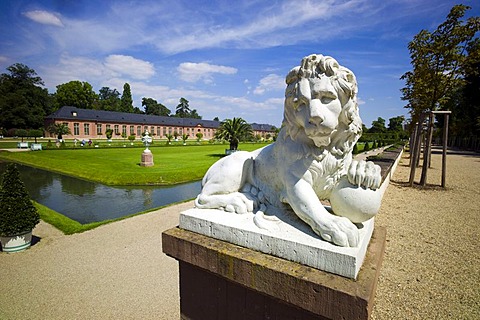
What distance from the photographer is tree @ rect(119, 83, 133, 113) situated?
72.6 m

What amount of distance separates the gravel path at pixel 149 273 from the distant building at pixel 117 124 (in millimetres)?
44086

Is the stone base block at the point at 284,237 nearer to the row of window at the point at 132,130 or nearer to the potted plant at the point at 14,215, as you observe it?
the potted plant at the point at 14,215

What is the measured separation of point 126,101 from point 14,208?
2969 inches

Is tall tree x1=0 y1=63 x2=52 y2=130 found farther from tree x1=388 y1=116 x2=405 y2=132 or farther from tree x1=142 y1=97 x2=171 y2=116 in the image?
tree x1=388 y1=116 x2=405 y2=132

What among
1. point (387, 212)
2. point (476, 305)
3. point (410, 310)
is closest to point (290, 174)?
point (410, 310)

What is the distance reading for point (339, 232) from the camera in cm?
182

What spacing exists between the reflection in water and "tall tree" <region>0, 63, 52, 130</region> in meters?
45.6

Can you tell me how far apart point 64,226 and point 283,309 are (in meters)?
7.00

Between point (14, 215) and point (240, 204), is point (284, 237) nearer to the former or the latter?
point (240, 204)

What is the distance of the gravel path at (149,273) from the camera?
11.6 feet

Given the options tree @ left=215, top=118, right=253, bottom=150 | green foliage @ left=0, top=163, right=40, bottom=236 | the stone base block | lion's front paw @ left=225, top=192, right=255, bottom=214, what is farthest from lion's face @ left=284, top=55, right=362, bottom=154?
tree @ left=215, top=118, right=253, bottom=150

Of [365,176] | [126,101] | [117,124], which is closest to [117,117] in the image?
[117,124]

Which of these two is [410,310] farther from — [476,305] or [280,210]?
[280,210]

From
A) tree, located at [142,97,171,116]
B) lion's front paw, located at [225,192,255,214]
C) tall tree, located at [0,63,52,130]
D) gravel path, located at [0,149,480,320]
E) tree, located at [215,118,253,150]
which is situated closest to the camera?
lion's front paw, located at [225,192,255,214]
